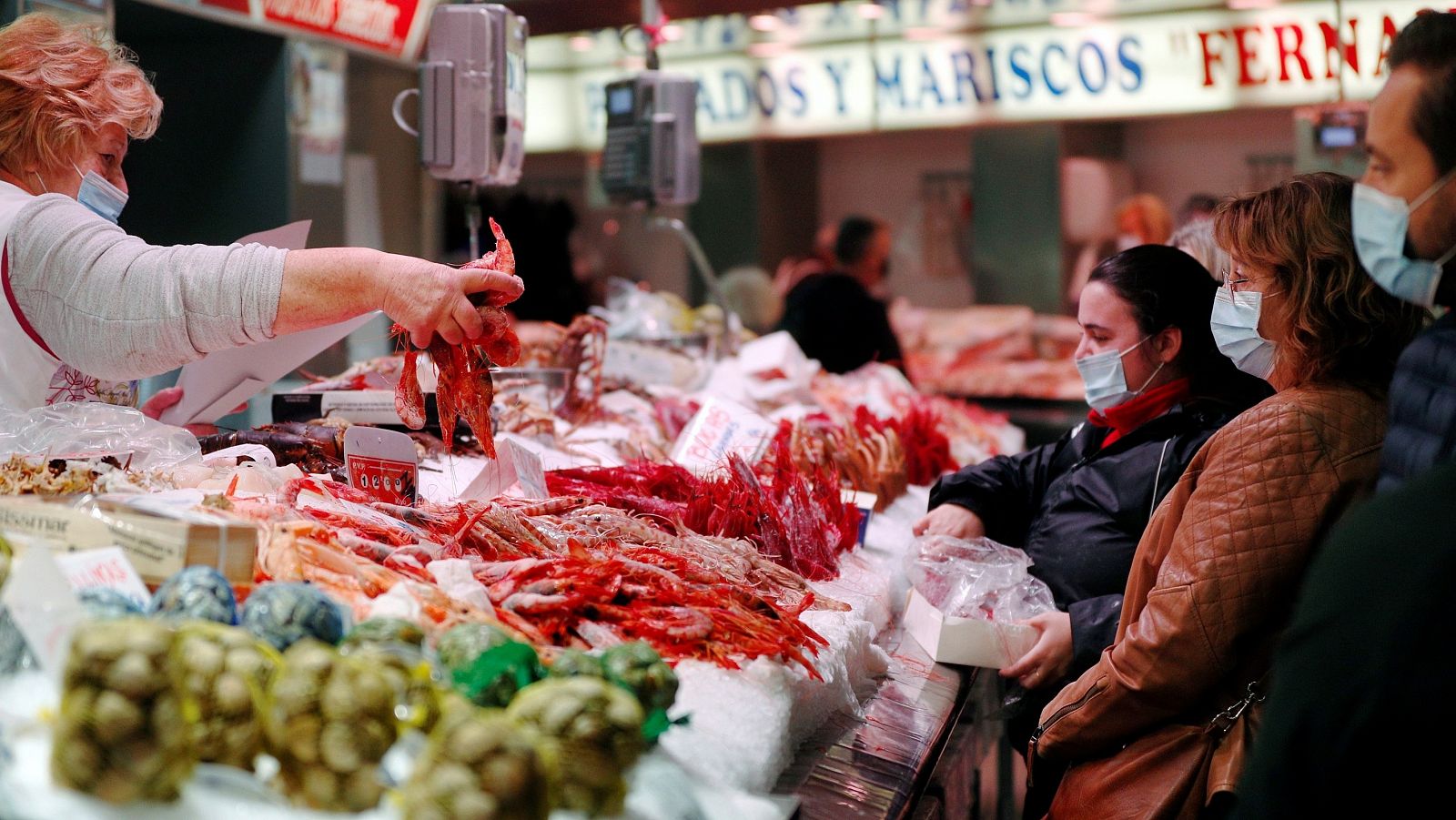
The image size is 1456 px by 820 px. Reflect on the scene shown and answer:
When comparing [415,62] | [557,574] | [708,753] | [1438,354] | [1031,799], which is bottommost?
[1031,799]

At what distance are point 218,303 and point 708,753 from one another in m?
1.22

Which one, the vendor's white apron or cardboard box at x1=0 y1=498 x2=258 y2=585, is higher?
the vendor's white apron

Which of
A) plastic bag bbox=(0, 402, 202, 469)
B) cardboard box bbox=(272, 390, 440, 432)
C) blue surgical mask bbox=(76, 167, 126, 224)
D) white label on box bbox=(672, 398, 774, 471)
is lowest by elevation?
white label on box bbox=(672, 398, 774, 471)

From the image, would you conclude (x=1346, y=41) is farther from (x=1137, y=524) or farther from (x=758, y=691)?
(x=758, y=691)

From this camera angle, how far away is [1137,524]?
8.91 ft

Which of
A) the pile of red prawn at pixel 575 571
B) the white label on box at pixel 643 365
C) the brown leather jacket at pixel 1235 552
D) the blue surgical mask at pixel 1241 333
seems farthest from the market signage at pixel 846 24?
the brown leather jacket at pixel 1235 552

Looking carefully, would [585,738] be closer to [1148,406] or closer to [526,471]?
[526,471]

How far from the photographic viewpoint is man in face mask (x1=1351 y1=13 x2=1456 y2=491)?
1.57m

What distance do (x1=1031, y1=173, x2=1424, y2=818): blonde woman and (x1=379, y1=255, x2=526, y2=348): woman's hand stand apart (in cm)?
130

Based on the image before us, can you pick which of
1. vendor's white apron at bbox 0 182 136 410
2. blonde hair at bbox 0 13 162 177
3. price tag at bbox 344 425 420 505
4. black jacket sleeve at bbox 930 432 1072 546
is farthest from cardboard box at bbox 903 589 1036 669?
blonde hair at bbox 0 13 162 177

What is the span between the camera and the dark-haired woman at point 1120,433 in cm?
262

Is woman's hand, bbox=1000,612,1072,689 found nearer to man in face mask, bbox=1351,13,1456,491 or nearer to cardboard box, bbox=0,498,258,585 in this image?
man in face mask, bbox=1351,13,1456,491

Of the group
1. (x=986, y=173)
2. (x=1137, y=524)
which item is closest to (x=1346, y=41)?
(x=986, y=173)

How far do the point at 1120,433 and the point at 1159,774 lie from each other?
0.93 m
